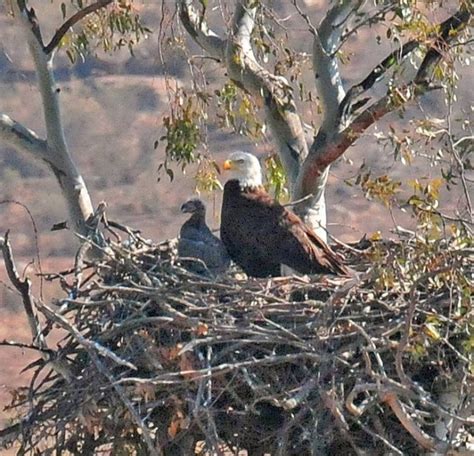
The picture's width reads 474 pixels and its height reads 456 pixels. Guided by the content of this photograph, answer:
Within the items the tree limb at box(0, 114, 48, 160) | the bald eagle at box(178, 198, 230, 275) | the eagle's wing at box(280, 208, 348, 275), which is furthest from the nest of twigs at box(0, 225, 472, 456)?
the tree limb at box(0, 114, 48, 160)

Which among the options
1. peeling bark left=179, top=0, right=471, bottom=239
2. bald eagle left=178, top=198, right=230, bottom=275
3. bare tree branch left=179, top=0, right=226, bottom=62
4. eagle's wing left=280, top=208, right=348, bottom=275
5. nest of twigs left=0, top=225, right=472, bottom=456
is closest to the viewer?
nest of twigs left=0, top=225, right=472, bottom=456

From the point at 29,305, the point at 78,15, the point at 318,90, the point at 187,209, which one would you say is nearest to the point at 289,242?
the point at 187,209

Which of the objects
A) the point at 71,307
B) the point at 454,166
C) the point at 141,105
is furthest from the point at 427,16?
the point at 141,105

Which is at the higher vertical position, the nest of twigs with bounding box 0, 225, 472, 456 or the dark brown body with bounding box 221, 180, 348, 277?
the dark brown body with bounding box 221, 180, 348, 277

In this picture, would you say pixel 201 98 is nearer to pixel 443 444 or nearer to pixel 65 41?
pixel 65 41

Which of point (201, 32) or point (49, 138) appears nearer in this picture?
point (49, 138)

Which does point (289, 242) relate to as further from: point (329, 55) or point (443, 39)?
point (443, 39)

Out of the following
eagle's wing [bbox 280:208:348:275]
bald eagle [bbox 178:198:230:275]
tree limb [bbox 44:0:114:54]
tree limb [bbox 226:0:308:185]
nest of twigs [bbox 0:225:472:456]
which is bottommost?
nest of twigs [bbox 0:225:472:456]

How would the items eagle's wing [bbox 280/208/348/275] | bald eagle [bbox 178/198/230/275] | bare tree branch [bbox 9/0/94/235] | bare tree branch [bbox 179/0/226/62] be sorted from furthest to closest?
bare tree branch [bbox 179/0/226/62]
bare tree branch [bbox 9/0/94/235]
bald eagle [bbox 178/198/230/275]
eagle's wing [bbox 280/208/348/275]

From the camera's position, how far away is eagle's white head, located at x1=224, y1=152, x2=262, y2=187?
961cm

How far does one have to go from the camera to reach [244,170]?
31.6 feet

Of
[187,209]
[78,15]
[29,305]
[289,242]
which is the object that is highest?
[78,15]

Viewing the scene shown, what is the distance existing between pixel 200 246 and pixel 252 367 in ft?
5.64

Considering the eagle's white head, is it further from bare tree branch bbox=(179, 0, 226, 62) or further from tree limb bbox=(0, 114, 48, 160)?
tree limb bbox=(0, 114, 48, 160)
